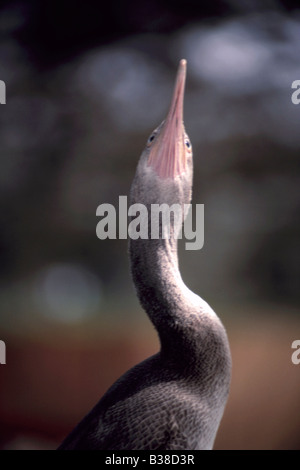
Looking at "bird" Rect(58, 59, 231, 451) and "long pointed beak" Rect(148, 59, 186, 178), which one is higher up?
"long pointed beak" Rect(148, 59, 186, 178)

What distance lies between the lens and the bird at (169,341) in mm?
525

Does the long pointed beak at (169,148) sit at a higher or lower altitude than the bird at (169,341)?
higher

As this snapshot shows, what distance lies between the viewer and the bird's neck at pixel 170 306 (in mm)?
548

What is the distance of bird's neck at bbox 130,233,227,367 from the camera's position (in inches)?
21.6

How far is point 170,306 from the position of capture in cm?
55

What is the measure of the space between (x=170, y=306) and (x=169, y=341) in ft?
0.14

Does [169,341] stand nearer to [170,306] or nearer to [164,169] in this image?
[170,306]

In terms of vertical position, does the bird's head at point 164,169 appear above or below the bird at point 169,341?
above

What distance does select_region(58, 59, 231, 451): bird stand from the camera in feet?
1.72

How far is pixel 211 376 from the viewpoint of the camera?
1.80 ft

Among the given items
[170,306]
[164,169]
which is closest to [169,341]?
[170,306]

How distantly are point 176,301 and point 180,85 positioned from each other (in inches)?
9.3

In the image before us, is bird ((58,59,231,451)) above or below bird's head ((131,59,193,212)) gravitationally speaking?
below
